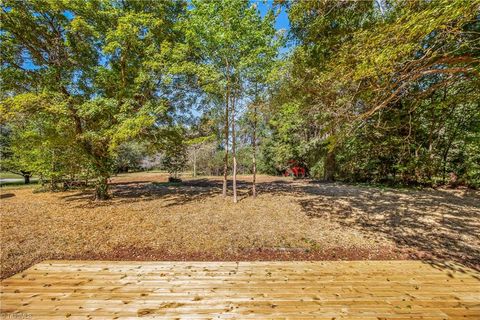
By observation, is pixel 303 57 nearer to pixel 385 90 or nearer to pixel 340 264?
pixel 385 90

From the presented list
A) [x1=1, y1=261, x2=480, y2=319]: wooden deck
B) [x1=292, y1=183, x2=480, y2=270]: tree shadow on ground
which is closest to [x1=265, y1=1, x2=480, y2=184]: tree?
[x1=292, y1=183, x2=480, y2=270]: tree shadow on ground

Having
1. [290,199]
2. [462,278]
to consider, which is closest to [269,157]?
[290,199]

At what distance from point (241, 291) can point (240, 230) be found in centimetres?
232

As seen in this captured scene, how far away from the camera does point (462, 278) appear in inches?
120

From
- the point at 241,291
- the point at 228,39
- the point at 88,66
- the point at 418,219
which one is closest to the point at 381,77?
the point at 241,291

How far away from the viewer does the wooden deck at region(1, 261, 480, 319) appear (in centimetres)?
234

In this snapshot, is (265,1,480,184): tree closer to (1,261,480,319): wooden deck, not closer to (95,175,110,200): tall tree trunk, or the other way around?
(1,261,480,319): wooden deck

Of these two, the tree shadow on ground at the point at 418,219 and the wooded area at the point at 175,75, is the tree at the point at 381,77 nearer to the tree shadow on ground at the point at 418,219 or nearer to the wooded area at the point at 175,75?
the wooded area at the point at 175,75

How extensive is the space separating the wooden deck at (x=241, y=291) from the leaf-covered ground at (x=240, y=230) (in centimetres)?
59

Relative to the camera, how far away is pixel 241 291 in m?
2.72

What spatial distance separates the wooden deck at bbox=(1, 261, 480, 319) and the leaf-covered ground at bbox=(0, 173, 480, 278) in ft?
1.94

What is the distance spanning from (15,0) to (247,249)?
8.73 m

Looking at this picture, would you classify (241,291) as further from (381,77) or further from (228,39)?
(228,39)

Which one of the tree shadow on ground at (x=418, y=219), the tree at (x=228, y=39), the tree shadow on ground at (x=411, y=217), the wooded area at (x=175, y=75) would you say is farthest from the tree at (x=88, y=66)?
the tree shadow on ground at (x=418, y=219)
